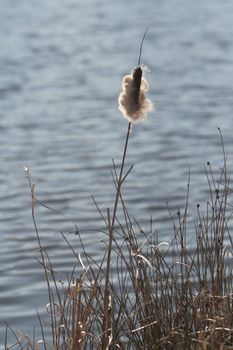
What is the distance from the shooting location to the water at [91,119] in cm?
720

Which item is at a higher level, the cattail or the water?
the cattail

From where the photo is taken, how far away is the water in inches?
284

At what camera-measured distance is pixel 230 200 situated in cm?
627

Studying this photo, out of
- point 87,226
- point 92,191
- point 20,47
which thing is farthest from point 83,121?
point 20,47

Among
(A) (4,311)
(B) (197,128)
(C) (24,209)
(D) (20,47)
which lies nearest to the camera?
(A) (4,311)

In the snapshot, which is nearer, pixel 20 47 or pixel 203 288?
pixel 203 288

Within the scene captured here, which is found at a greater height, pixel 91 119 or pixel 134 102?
pixel 134 102

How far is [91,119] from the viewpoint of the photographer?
10250 millimetres

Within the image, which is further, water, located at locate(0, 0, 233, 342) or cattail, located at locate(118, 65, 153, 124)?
water, located at locate(0, 0, 233, 342)

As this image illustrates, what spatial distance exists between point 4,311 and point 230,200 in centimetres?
126

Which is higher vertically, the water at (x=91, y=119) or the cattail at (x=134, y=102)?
the cattail at (x=134, y=102)

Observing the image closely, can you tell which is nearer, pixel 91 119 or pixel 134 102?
pixel 134 102

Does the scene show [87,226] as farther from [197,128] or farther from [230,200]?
[197,128]

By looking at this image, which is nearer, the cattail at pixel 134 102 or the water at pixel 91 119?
the cattail at pixel 134 102
